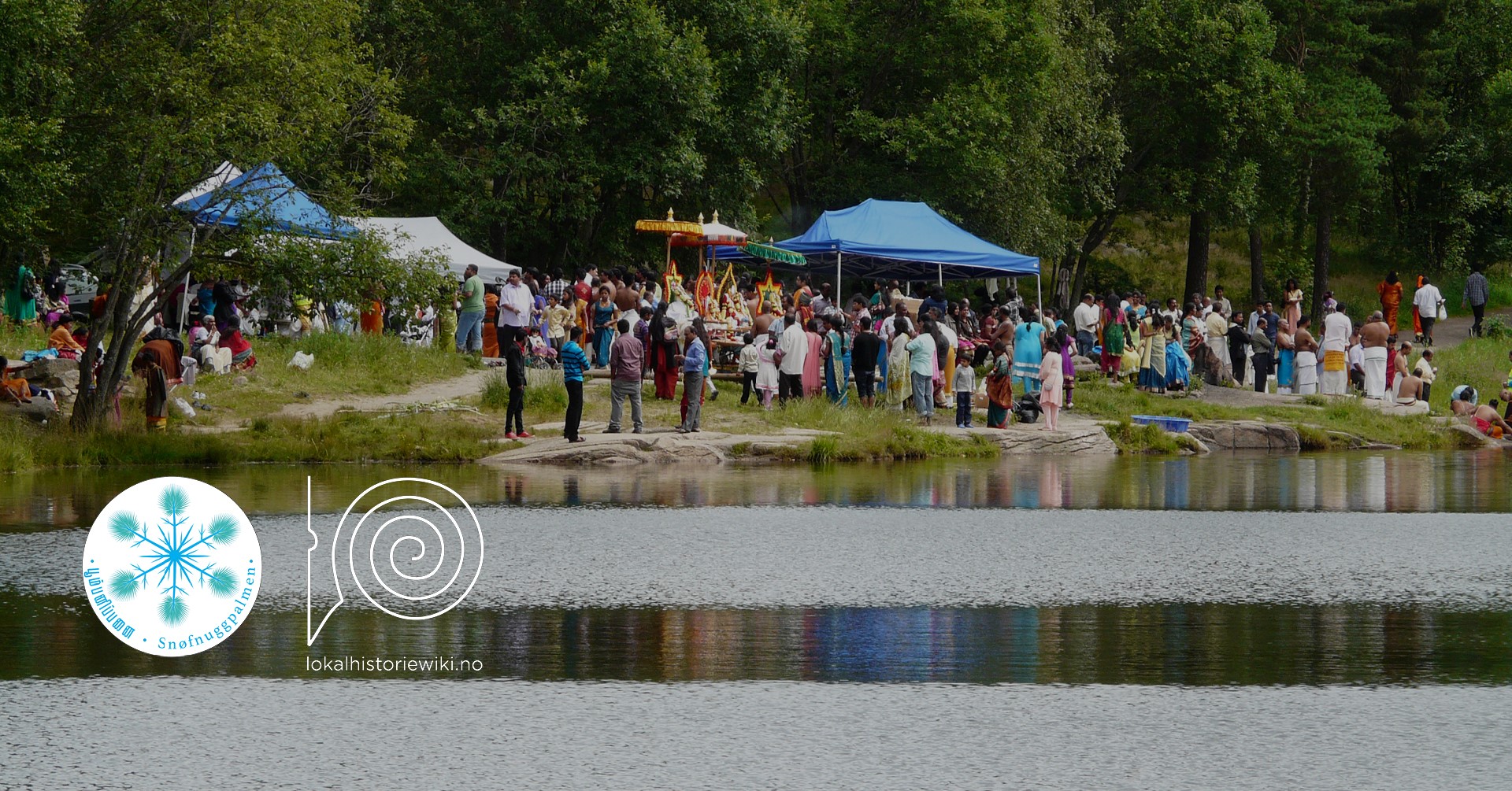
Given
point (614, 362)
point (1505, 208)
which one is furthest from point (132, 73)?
point (1505, 208)

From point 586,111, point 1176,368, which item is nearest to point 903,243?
point 1176,368

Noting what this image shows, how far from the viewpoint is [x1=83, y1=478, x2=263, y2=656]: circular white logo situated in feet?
27.4

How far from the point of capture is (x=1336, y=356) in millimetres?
31828

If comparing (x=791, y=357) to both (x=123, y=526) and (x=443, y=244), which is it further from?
(x=123, y=526)

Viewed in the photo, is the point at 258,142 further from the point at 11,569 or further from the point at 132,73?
the point at 11,569

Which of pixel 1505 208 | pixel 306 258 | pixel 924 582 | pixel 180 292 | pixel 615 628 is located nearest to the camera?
pixel 615 628

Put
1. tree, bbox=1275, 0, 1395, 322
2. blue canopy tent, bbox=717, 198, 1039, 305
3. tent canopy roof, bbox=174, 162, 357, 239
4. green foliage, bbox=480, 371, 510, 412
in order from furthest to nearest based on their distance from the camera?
tree, bbox=1275, 0, 1395, 322 → blue canopy tent, bbox=717, 198, 1039, 305 → green foliage, bbox=480, 371, 510, 412 → tent canopy roof, bbox=174, 162, 357, 239

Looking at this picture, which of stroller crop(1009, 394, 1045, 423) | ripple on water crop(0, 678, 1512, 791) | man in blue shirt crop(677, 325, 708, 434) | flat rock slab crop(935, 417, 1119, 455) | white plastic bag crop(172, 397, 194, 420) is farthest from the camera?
stroller crop(1009, 394, 1045, 423)

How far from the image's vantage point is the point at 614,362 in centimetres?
2234

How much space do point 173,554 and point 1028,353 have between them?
19.7 meters

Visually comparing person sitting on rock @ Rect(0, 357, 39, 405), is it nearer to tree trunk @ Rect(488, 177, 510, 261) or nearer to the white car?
the white car

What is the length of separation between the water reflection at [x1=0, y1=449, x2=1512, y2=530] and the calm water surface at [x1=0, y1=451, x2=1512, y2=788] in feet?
4.74

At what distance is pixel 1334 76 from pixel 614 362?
34629 mm

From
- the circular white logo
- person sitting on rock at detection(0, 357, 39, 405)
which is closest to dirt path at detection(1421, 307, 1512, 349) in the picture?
person sitting on rock at detection(0, 357, 39, 405)
